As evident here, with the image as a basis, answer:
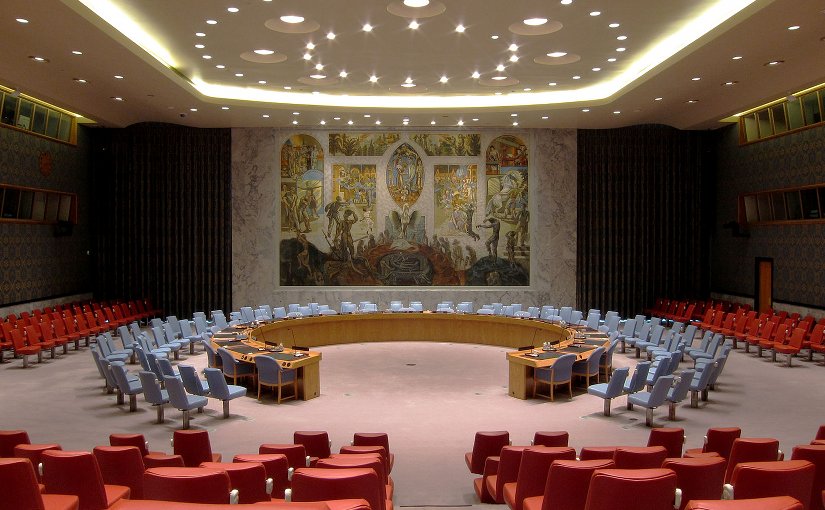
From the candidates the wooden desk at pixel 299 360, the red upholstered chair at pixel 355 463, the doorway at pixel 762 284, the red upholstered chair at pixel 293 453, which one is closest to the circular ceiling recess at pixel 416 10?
the wooden desk at pixel 299 360

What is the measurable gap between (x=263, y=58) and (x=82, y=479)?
12186 millimetres

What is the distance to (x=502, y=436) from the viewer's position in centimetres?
686

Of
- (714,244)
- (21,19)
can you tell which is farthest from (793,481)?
(714,244)

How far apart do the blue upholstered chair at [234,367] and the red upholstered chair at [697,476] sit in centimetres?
876

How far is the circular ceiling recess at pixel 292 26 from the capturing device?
1252cm

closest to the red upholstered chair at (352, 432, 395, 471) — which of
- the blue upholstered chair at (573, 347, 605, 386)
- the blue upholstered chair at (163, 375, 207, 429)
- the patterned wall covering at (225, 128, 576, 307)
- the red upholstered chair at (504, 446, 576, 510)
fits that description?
the red upholstered chair at (504, 446, 576, 510)

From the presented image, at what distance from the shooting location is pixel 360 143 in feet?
72.6

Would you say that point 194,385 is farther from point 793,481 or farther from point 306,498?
point 793,481

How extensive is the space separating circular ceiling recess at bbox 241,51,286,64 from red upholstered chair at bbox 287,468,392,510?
1235 centimetres

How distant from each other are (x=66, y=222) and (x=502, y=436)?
693 inches

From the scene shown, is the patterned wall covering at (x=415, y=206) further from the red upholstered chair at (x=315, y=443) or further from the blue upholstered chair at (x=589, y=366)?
the red upholstered chair at (x=315, y=443)

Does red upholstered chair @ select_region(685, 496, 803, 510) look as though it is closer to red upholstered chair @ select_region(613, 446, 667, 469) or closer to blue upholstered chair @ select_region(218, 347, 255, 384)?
red upholstered chair @ select_region(613, 446, 667, 469)

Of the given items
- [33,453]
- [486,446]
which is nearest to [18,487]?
[33,453]

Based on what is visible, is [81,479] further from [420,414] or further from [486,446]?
[420,414]
